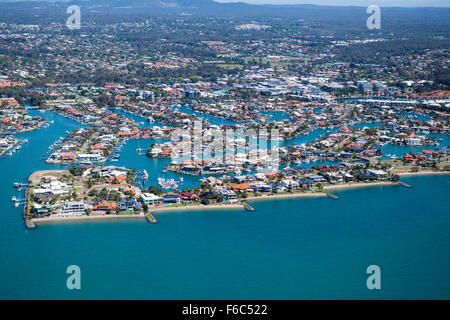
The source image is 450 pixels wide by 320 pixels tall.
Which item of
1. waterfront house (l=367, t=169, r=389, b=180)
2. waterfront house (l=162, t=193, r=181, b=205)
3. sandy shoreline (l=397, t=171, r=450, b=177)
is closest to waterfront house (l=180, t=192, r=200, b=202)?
waterfront house (l=162, t=193, r=181, b=205)

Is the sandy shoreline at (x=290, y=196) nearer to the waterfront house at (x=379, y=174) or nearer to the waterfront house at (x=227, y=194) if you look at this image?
the waterfront house at (x=227, y=194)

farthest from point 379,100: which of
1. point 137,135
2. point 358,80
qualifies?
point 137,135

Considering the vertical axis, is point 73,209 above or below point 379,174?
below

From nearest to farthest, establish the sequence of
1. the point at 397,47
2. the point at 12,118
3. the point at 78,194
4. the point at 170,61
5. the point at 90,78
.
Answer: the point at 78,194
the point at 12,118
the point at 90,78
the point at 170,61
the point at 397,47

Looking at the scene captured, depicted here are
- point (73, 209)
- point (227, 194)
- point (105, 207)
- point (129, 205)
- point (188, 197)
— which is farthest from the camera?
point (227, 194)

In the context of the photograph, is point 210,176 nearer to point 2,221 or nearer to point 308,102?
point 2,221

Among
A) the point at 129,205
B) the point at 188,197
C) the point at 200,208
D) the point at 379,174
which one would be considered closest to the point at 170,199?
the point at 188,197

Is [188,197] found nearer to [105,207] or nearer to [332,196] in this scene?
[105,207]

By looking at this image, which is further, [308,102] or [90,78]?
[90,78]
